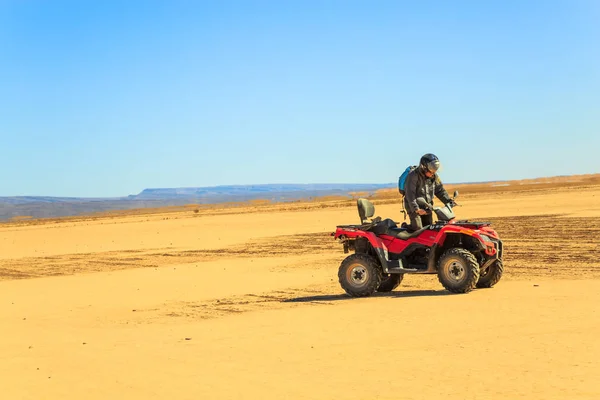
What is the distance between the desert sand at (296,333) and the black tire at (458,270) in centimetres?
31

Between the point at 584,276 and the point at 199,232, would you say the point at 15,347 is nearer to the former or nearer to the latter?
the point at 584,276

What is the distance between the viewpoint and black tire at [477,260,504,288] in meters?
14.2

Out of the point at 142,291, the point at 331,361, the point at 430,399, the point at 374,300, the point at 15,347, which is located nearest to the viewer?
the point at 430,399

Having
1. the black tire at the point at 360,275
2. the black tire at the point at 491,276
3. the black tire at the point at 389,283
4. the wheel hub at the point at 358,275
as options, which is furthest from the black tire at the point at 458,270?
the black tire at the point at 389,283

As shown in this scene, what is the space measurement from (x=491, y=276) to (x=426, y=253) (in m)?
1.20

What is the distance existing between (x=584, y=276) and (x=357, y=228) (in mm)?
4442

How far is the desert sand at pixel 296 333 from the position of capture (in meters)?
8.19

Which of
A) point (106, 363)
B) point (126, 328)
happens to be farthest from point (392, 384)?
point (126, 328)

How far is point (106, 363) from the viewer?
32.1 ft

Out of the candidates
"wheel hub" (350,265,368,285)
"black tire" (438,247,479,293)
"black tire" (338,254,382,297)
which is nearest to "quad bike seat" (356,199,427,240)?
"black tire" (338,254,382,297)

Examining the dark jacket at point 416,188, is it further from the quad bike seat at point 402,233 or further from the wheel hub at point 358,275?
the wheel hub at point 358,275

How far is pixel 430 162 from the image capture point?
14.2m

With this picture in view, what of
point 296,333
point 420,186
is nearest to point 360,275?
point 420,186

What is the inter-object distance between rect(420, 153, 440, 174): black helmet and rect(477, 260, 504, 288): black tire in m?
1.95
